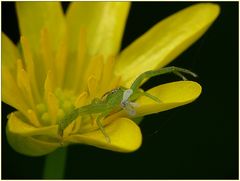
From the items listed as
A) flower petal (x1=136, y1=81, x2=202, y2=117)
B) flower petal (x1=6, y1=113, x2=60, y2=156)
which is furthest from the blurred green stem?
flower petal (x1=136, y1=81, x2=202, y2=117)

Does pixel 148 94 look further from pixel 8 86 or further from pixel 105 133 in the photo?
pixel 8 86

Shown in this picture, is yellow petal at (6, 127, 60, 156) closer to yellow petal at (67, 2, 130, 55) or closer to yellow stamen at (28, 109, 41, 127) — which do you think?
yellow stamen at (28, 109, 41, 127)

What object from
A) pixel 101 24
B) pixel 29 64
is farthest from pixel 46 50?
pixel 101 24

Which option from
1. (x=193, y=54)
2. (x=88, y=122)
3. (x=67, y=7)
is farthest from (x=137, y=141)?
(x=67, y=7)

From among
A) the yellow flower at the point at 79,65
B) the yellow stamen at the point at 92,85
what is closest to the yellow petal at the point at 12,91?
the yellow flower at the point at 79,65

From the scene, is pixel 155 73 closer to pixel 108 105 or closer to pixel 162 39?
pixel 108 105

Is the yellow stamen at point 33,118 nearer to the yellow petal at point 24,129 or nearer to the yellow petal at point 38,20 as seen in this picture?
the yellow petal at point 24,129

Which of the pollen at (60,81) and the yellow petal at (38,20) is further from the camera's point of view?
the yellow petal at (38,20)
